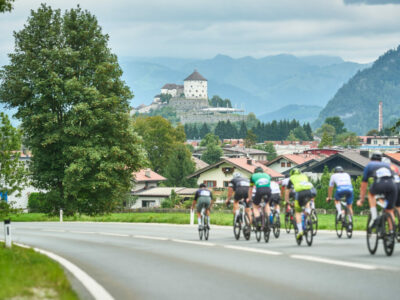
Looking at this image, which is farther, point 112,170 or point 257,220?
point 112,170

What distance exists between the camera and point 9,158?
26734 mm

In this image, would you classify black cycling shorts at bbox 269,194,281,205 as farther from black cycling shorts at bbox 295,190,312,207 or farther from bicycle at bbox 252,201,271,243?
black cycling shorts at bbox 295,190,312,207

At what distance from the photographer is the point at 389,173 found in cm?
1272

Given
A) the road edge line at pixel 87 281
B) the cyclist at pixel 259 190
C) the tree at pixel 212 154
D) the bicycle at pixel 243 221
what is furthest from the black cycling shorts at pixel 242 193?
the tree at pixel 212 154

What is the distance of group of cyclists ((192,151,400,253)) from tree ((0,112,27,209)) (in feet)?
31.3

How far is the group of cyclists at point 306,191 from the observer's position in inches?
500

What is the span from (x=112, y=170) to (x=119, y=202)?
397cm

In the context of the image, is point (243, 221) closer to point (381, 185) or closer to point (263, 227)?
point (263, 227)

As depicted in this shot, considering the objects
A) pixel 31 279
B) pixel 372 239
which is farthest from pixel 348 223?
pixel 31 279

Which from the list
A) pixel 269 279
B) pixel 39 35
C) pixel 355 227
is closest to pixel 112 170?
pixel 39 35

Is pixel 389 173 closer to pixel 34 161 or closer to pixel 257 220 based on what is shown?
pixel 257 220

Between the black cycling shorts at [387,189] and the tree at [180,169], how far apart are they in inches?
3383

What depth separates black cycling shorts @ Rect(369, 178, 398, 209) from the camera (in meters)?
12.6

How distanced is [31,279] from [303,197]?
6.87 meters
